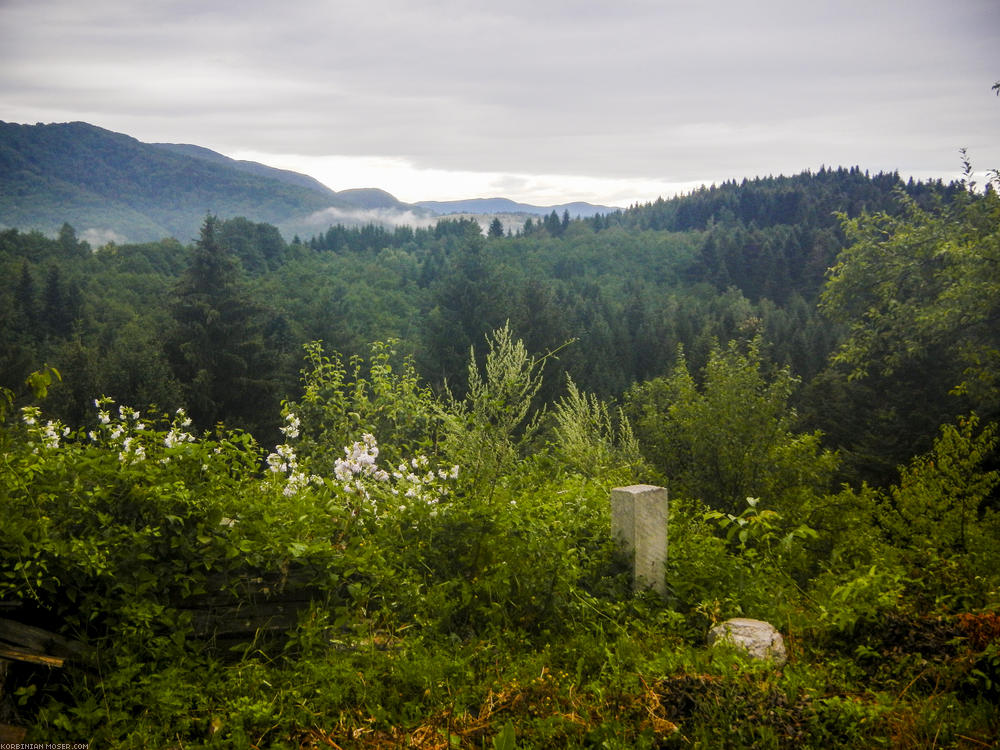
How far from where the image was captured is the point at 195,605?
3699 millimetres

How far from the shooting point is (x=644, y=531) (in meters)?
4.52

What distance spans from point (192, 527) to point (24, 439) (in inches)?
86.9

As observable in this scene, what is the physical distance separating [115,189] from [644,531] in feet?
564

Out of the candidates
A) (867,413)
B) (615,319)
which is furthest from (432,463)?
(615,319)

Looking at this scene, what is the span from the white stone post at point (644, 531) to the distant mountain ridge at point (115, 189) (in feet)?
244

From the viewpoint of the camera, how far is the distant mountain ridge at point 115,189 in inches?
3681

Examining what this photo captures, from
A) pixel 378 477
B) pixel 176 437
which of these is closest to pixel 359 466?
pixel 378 477

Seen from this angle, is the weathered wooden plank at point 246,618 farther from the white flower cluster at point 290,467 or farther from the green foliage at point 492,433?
the green foliage at point 492,433

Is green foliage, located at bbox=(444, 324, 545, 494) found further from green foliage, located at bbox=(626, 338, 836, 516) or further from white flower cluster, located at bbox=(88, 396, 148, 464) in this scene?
green foliage, located at bbox=(626, 338, 836, 516)

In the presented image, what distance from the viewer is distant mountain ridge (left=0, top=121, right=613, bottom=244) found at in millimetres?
93500

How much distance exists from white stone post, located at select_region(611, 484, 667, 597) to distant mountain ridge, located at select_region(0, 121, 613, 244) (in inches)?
2931

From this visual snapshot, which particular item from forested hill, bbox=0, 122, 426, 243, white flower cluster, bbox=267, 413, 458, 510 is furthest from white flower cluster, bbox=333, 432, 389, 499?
forested hill, bbox=0, 122, 426, 243

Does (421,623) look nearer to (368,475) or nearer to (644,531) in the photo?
(644,531)

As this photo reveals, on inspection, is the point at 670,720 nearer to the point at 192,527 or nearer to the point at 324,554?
the point at 324,554
